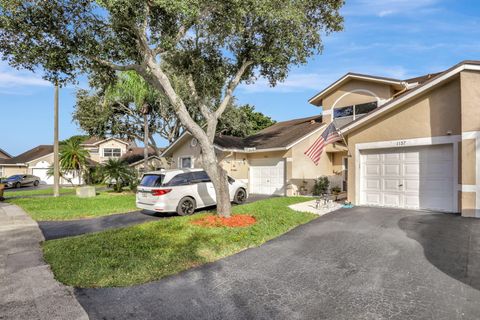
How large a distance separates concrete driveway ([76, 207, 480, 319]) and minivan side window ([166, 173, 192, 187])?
5.14 m

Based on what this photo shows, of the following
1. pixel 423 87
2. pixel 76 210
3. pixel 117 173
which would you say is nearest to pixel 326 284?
pixel 423 87

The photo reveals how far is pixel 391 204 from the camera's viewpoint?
11031mm

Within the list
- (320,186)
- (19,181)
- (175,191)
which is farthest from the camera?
(19,181)

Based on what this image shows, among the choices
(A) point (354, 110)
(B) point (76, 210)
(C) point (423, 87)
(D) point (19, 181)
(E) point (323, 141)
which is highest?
(A) point (354, 110)

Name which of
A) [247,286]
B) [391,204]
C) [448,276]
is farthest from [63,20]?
[391,204]

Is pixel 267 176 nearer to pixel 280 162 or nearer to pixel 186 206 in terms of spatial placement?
pixel 280 162

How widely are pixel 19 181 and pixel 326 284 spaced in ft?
132

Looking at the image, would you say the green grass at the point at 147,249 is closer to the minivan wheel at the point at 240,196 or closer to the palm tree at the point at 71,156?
the minivan wheel at the point at 240,196

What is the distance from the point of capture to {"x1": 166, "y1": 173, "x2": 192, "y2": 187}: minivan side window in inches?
436

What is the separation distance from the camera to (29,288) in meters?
4.80

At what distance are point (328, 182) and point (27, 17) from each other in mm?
15415

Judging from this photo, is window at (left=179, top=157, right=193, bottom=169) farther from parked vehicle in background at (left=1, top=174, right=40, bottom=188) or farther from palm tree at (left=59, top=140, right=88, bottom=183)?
parked vehicle in background at (left=1, top=174, right=40, bottom=188)

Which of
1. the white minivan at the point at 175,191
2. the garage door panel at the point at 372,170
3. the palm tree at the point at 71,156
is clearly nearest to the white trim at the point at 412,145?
the garage door panel at the point at 372,170

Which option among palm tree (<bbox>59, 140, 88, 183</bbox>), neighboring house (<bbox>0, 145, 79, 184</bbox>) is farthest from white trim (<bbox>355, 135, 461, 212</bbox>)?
neighboring house (<bbox>0, 145, 79, 184</bbox>)
